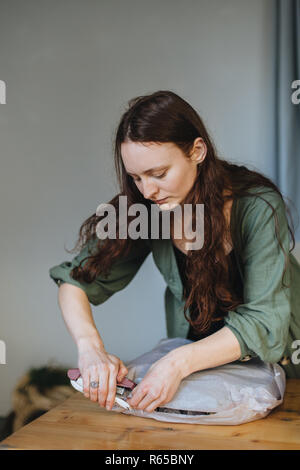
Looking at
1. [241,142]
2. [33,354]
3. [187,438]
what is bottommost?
[33,354]

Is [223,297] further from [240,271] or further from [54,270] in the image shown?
[54,270]

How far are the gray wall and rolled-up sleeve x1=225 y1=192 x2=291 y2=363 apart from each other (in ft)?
2.27

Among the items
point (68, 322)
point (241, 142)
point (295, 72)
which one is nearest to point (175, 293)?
point (68, 322)

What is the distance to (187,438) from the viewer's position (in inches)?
36.2

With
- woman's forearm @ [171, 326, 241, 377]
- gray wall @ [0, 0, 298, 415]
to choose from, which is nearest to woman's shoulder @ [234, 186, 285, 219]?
woman's forearm @ [171, 326, 241, 377]

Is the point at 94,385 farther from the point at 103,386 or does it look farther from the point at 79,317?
the point at 79,317

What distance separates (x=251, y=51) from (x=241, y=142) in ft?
1.06

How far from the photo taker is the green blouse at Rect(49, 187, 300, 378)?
0.97 metres

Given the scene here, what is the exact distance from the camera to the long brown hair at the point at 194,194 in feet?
3.33

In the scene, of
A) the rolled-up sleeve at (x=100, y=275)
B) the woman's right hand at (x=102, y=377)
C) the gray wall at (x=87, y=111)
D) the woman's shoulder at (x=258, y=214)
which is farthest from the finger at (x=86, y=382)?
the gray wall at (x=87, y=111)

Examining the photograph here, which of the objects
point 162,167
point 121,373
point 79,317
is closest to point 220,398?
point 121,373

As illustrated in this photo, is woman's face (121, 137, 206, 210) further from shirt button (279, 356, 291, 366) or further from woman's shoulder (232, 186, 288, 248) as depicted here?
shirt button (279, 356, 291, 366)

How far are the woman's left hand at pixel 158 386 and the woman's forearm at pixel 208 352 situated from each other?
0.7 inches

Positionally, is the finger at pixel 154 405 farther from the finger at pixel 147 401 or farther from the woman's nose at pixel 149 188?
the woman's nose at pixel 149 188
